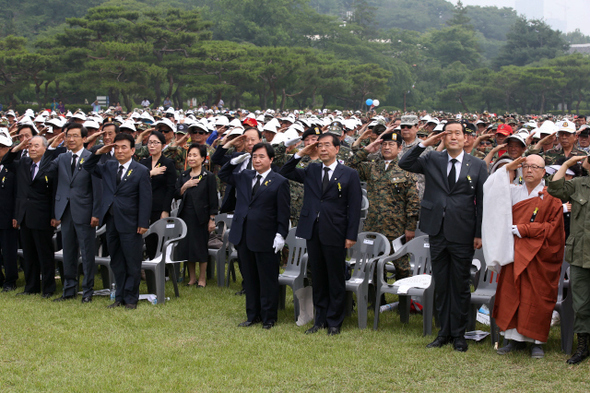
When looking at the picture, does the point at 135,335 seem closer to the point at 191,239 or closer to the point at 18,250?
the point at 191,239

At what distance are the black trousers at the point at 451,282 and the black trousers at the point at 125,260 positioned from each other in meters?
3.22

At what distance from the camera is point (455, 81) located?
8131 cm

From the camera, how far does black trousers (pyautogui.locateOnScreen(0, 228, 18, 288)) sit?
26.7 feet

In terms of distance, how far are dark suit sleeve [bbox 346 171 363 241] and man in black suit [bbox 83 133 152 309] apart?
7.53ft

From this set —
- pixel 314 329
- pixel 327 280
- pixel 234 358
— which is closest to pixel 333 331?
pixel 314 329

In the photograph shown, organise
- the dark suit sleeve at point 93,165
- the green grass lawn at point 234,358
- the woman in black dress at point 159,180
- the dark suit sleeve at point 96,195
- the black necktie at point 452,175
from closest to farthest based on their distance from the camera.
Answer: the green grass lawn at point 234,358, the black necktie at point 452,175, the dark suit sleeve at point 93,165, the dark suit sleeve at point 96,195, the woman in black dress at point 159,180

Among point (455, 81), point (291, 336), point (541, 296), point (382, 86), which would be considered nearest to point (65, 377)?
point (291, 336)

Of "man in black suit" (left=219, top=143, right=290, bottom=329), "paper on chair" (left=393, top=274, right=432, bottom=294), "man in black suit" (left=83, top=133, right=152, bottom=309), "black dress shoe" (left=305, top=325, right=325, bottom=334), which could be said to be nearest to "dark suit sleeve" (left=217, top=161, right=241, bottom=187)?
"man in black suit" (left=219, top=143, right=290, bottom=329)

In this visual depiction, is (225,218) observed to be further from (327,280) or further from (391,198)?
(327,280)

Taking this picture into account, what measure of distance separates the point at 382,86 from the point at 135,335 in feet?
191

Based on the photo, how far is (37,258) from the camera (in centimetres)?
802

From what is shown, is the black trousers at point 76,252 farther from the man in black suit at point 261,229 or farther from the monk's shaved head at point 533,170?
the monk's shaved head at point 533,170

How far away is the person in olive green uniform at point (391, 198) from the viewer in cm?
706

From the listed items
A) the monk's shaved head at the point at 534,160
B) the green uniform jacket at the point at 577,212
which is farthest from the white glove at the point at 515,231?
the monk's shaved head at the point at 534,160
